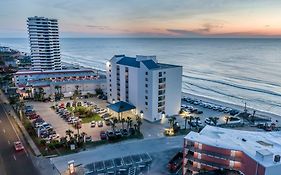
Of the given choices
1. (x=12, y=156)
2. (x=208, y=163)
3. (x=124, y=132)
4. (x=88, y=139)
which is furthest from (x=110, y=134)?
(x=208, y=163)

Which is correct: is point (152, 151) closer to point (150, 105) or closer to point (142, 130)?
point (142, 130)

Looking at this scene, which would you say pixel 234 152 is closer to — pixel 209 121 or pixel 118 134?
pixel 118 134

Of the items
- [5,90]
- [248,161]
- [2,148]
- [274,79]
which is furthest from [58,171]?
[274,79]

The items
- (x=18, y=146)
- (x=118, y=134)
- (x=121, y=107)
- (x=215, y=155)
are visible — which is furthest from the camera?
(x=121, y=107)

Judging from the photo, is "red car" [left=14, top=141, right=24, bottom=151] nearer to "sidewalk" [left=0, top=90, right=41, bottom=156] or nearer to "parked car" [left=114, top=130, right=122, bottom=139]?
"sidewalk" [left=0, top=90, right=41, bottom=156]

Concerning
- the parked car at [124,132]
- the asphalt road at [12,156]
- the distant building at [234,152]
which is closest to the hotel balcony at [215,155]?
the distant building at [234,152]

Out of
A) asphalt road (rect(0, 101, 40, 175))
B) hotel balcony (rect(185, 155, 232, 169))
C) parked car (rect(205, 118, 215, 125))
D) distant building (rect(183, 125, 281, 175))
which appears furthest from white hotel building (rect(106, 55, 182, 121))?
asphalt road (rect(0, 101, 40, 175))
